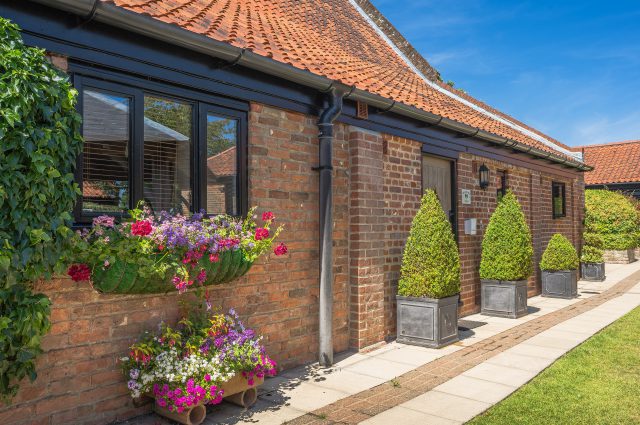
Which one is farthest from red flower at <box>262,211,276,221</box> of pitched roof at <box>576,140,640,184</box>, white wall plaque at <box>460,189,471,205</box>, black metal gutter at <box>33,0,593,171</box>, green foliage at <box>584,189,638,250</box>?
pitched roof at <box>576,140,640,184</box>

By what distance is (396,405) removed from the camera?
4301 millimetres

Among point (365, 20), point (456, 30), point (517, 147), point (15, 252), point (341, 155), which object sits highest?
point (456, 30)

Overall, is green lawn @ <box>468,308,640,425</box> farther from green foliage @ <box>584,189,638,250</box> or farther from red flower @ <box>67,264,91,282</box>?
green foliage @ <box>584,189,638,250</box>

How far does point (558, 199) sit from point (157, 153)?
37.7ft

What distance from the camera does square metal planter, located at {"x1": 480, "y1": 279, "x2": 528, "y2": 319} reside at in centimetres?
830

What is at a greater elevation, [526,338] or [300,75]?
[300,75]

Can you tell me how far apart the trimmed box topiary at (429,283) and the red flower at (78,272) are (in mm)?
4074

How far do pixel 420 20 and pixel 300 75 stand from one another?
8.59 metres

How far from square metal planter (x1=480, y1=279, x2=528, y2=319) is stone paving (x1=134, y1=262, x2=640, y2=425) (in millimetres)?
396

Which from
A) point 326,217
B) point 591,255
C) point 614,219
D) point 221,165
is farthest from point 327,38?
point 614,219

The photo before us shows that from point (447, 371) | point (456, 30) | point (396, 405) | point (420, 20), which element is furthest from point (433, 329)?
point (456, 30)

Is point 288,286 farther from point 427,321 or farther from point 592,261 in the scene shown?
point 592,261

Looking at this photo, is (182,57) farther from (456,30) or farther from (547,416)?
(456,30)

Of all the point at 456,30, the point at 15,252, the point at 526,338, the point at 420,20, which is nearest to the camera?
the point at 15,252
